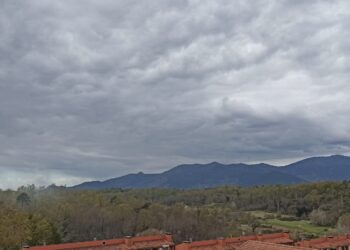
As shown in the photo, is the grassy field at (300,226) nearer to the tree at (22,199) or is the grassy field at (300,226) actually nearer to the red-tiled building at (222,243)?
the red-tiled building at (222,243)

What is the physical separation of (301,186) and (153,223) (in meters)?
65.0

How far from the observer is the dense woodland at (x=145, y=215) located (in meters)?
73.5

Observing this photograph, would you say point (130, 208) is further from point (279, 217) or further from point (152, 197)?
point (152, 197)

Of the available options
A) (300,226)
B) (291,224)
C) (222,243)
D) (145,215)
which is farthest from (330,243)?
(291,224)

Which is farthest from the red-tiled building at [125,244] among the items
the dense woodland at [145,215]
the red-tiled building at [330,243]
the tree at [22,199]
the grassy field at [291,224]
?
the tree at [22,199]

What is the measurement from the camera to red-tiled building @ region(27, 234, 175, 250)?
2259 inches

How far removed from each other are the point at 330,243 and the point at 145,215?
132 feet

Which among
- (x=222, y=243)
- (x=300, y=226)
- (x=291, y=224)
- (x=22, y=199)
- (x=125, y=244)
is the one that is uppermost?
(x=22, y=199)

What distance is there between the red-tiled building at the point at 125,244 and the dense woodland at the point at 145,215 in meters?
10.8

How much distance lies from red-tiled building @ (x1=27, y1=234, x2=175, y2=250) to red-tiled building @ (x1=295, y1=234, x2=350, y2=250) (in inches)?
691

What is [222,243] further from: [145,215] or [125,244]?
[145,215]

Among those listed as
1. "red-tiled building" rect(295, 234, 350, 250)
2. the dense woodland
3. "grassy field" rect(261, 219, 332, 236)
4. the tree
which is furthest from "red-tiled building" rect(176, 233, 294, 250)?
the tree

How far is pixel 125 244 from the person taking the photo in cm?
6041

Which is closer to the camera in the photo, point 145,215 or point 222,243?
point 222,243
